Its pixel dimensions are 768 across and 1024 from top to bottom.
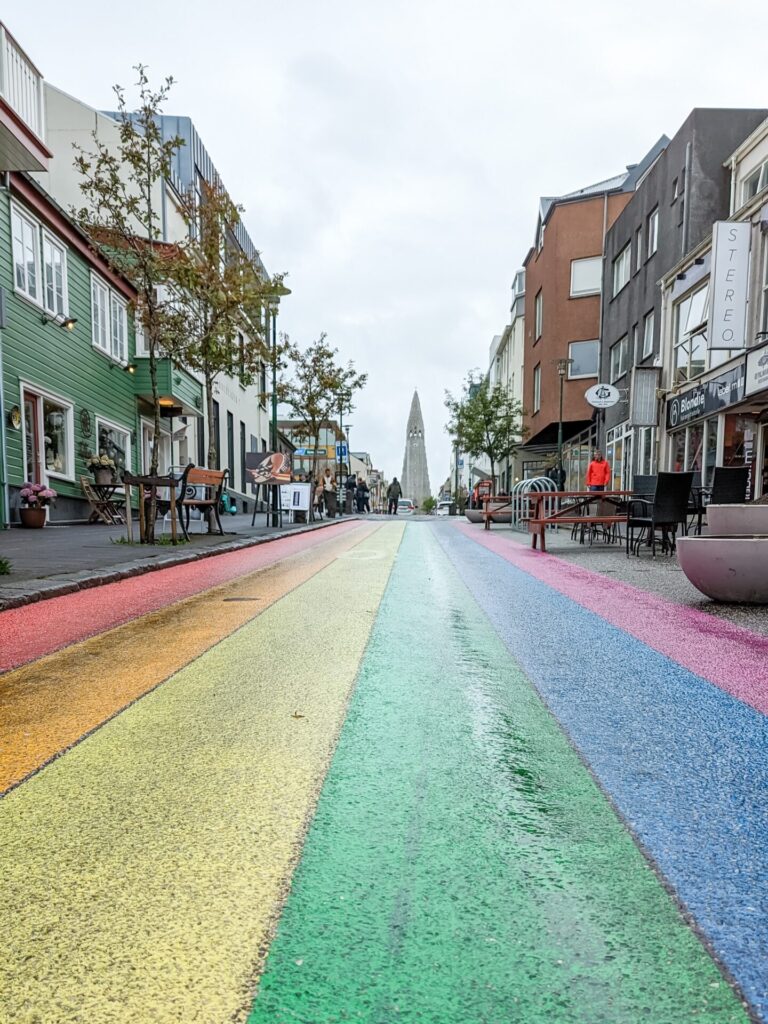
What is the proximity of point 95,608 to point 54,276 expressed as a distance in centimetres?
1274

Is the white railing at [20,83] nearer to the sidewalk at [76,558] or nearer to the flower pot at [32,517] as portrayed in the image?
the sidewalk at [76,558]

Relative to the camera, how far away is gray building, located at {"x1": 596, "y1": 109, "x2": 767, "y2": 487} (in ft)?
51.8

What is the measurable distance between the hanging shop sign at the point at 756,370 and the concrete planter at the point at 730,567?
907cm

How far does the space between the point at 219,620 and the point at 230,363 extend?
7.92 m

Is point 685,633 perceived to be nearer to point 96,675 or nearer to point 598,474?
point 96,675

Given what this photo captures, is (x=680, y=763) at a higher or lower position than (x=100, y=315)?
lower

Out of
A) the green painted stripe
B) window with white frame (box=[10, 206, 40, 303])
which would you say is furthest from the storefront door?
the green painted stripe

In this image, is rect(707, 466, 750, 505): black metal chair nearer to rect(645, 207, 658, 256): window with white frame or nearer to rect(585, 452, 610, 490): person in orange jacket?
rect(585, 452, 610, 490): person in orange jacket

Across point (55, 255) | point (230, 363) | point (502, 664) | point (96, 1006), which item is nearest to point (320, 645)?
point (502, 664)

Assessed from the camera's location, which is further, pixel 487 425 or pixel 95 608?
pixel 487 425

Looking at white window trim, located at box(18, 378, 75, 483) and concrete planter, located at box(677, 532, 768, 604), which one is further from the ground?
white window trim, located at box(18, 378, 75, 483)

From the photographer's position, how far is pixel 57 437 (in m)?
14.3

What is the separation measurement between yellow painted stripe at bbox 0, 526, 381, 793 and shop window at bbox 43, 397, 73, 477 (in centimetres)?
1099

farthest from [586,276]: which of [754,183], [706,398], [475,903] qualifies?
[475,903]
